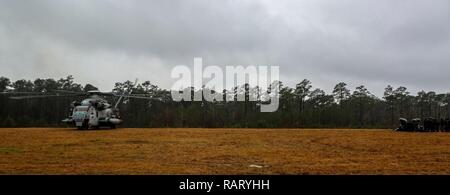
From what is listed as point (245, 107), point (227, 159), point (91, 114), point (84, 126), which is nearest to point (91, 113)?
point (91, 114)

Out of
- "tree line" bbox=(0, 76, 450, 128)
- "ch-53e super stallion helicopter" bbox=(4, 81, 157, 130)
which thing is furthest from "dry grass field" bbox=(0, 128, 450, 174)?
"tree line" bbox=(0, 76, 450, 128)

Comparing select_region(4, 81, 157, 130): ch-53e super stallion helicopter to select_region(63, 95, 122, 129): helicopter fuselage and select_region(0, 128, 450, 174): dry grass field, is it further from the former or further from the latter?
select_region(0, 128, 450, 174): dry grass field

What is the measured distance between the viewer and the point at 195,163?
15281mm

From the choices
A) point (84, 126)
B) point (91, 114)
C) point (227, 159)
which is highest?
point (91, 114)

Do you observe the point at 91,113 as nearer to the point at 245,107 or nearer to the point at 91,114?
the point at 91,114

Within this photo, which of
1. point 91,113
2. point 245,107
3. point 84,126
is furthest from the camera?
point 245,107

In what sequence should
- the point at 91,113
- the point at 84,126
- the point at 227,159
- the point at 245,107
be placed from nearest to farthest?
the point at 227,159 < the point at 91,113 < the point at 84,126 < the point at 245,107

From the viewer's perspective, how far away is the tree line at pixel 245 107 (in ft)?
229

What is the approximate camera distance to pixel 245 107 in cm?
8994

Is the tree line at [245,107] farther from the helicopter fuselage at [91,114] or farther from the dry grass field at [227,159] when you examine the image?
the dry grass field at [227,159]
